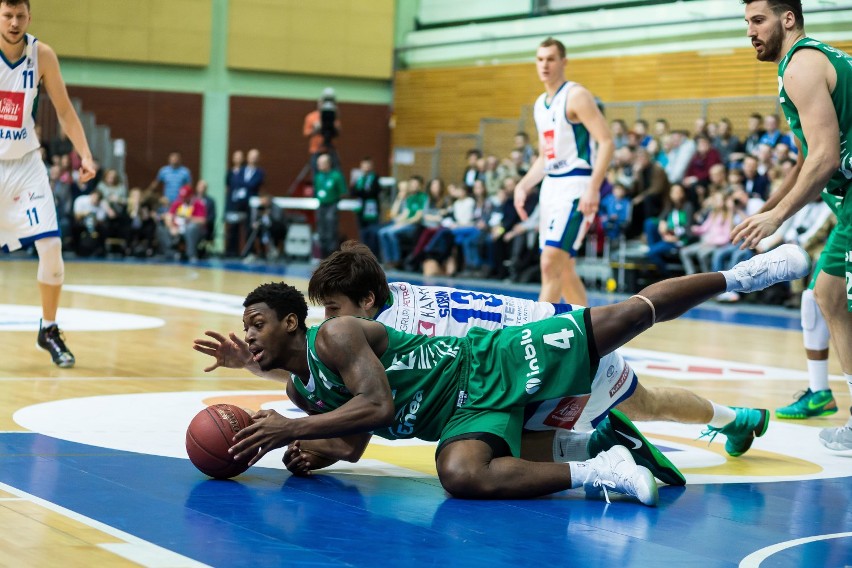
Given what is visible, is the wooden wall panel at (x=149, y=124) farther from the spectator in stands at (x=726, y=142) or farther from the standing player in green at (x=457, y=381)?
the standing player in green at (x=457, y=381)

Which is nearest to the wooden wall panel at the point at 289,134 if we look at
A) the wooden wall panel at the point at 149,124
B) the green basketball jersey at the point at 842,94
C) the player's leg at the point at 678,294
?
the wooden wall panel at the point at 149,124

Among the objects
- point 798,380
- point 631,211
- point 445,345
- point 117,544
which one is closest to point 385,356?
point 445,345

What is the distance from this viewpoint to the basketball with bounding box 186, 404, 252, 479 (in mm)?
4613

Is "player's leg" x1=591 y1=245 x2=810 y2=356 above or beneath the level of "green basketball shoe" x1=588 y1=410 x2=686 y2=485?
above

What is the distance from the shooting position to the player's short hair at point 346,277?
4.86 meters

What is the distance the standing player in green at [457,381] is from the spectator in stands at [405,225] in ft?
56.9

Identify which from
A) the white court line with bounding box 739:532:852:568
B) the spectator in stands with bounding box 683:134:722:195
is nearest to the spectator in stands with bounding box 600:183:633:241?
the spectator in stands with bounding box 683:134:722:195

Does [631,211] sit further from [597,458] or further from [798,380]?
[597,458]

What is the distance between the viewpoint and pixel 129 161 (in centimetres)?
2873

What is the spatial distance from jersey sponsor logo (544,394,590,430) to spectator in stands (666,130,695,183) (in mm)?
14132

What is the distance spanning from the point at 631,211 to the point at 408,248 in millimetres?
5459

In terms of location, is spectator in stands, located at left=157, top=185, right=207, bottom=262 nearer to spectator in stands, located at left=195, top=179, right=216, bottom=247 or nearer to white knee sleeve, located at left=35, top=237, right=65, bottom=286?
spectator in stands, located at left=195, top=179, right=216, bottom=247

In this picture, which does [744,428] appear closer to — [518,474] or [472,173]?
[518,474]

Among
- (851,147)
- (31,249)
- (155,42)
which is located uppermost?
(155,42)
